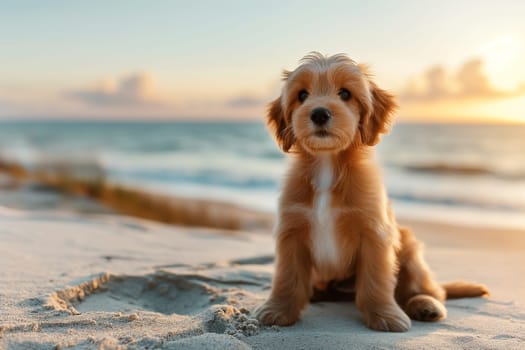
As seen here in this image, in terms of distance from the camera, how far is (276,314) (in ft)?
12.4

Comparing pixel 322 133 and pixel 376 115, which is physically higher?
pixel 376 115

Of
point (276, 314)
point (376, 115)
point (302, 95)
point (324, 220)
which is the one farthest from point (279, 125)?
point (276, 314)

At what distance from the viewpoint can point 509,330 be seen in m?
3.75

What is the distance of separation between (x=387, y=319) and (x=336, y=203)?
A: 2.89 feet

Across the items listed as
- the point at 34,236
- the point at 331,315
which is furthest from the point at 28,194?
the point at 331,315

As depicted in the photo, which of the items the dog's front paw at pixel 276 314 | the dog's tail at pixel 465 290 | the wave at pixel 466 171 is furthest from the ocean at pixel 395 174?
the dog's tail at pixel 465 290

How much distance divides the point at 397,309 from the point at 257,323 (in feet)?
3.33

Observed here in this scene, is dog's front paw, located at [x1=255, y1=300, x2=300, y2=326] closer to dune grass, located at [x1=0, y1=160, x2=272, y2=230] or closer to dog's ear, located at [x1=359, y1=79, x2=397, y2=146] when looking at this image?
dog's ear, located at [x1=359, y1=79, x2=397, y2=146]

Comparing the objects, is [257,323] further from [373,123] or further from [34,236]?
[34,236]

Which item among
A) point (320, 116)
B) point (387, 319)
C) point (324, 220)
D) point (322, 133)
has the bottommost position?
point (387, 319)

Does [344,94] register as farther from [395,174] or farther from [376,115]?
[395,174]

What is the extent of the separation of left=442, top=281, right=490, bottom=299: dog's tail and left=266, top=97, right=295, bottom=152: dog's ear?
78.9 inches

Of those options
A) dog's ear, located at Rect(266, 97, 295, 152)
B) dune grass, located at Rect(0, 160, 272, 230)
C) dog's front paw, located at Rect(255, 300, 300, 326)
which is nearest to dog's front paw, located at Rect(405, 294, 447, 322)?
dog's front paw, located at Rect(255, 300, 300, 326)

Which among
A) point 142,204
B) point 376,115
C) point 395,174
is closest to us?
point 376,115
